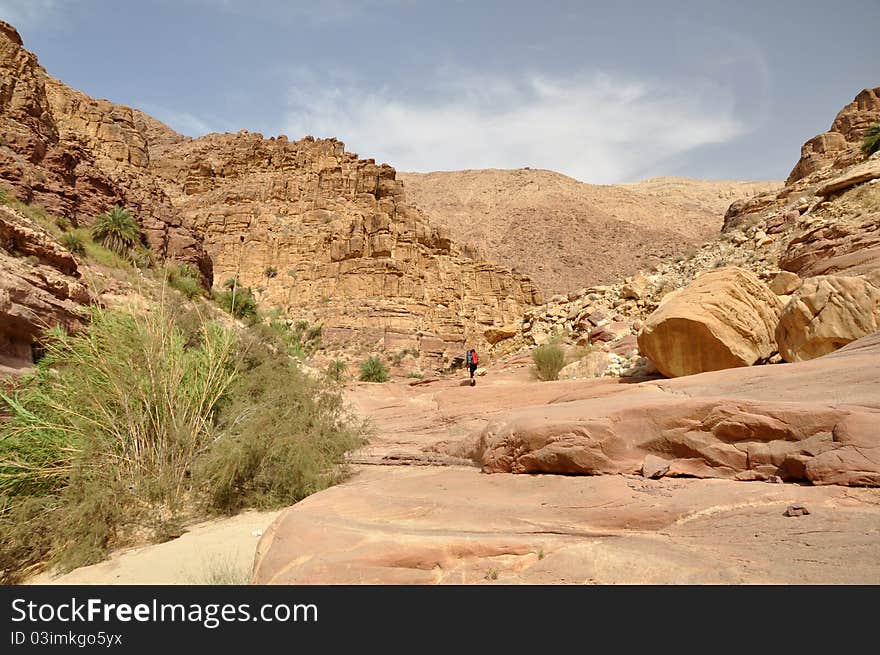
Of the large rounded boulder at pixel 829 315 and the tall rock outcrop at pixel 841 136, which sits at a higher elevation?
the tall rock outcrop at pixel 841 136

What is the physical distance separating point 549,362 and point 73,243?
1364cm

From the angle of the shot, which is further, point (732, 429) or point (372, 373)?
point (372, 373)

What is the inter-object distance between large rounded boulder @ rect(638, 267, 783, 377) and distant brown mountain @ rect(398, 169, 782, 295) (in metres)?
50.9

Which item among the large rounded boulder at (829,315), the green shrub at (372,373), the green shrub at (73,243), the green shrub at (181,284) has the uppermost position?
the green shrub at (73,243)

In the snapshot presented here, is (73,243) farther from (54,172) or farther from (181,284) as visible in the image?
(54,172)

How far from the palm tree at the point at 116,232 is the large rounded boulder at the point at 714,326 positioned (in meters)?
17.2

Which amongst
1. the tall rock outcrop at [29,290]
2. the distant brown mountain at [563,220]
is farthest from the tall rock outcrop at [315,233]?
the distant brown mountain at [563,220]

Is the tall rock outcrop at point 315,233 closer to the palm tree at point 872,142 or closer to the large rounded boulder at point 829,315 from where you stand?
the palm tree at point 872,142

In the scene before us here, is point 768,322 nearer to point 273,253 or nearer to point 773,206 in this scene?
point 773,206

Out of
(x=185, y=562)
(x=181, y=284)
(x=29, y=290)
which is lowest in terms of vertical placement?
(x=185, y=562)

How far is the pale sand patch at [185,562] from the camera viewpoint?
4.36 m

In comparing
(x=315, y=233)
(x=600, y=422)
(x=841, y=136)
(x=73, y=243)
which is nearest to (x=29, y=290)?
(x=600, y=422)

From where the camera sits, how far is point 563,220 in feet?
264

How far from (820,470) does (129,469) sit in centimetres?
647
